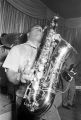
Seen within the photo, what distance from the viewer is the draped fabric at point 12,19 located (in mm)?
3652

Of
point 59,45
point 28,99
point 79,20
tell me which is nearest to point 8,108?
point 28,99

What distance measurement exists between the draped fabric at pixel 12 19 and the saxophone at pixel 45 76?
1.96 metres

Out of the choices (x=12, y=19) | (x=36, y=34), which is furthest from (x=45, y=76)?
(x=12, y=19)

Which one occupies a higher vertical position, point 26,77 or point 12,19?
point 12,19

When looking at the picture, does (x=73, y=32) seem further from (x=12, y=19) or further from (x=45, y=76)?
(x=45, y=76)

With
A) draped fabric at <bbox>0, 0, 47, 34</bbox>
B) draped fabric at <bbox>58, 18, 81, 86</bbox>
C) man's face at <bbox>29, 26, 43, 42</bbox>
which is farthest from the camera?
draped fabric at <bbox>58, 18, 81, 86</bbox>

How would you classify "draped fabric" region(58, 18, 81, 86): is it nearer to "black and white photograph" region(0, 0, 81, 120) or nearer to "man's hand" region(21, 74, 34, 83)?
"black and white photograph" region(0, 0, 81, 120)

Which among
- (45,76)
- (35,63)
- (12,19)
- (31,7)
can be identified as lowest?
(45,76)

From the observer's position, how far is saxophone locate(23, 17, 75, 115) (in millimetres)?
1771

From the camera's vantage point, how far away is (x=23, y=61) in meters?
1.90

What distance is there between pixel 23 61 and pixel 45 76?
0.30m

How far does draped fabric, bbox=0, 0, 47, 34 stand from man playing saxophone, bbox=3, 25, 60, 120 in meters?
1.81

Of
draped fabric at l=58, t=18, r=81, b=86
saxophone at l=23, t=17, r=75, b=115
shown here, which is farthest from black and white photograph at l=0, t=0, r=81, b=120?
draped fabric at l=58, t=18, r=81, b=86

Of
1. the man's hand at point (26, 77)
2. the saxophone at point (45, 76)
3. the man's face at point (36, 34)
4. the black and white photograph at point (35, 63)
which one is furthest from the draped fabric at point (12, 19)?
the man's hand at point (26, 77)
